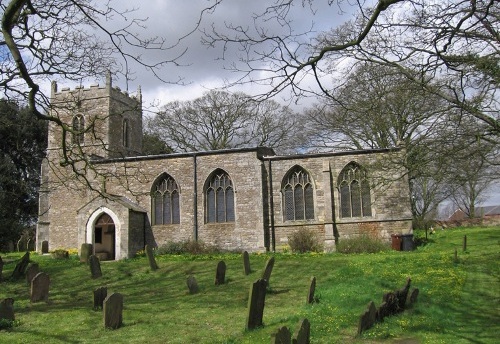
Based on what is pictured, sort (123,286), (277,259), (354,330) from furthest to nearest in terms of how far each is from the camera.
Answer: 1. (277,259)
2. (123,286)
3. (354,330)

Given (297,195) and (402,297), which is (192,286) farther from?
(297,195)

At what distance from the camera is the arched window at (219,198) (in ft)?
81.7

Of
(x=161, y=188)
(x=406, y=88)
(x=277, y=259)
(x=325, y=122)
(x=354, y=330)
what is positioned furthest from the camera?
(x=325, y=122)

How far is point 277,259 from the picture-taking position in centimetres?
1933

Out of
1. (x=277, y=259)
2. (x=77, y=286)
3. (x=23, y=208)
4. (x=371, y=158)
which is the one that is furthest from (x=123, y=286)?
(x=23, y=208)

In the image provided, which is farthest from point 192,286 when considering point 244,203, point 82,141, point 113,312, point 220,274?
point 82,141

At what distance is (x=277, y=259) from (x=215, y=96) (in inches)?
850

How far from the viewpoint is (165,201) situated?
25734mm

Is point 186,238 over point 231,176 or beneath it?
beneath

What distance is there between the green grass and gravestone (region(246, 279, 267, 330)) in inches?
7.3

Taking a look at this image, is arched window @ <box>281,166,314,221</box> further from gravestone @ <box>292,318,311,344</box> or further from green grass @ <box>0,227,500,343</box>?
gravestone @ <box>292,318,311,344</box>

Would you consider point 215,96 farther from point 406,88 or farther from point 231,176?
point 406,88

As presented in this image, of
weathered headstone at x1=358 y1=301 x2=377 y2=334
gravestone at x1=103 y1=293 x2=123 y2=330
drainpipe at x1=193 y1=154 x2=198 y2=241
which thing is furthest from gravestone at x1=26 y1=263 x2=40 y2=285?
weathered headstone at x1=358 y1=301 x2=377 y2=334

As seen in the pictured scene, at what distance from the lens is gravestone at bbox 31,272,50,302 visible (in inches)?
510
